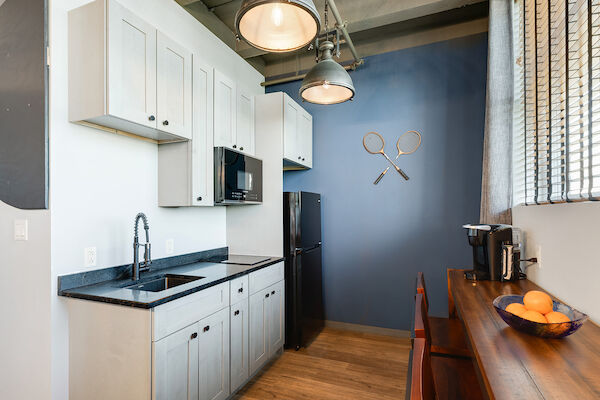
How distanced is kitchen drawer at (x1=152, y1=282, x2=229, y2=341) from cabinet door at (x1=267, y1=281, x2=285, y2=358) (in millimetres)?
658

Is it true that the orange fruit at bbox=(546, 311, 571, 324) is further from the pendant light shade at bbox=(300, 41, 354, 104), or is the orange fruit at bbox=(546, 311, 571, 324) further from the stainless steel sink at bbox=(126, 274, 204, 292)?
the stainless steel sink at bbox=(126, 274, 204, 292)

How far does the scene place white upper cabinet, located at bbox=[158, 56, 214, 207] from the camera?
7.58 ft

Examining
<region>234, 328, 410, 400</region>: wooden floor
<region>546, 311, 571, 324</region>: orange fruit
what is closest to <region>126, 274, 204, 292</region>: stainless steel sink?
<region>234, 328, 410, 400</region>: wooden floor

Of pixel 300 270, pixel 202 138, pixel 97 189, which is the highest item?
pixel 202 138

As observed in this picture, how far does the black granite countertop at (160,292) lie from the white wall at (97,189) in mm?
124

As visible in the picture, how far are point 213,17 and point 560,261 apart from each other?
11.3ft

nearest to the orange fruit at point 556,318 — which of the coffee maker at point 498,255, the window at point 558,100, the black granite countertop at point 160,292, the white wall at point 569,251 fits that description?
the white wall at point 569,251

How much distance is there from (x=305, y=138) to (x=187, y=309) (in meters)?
2.22

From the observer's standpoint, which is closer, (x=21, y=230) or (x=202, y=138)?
(x=21, y=230)

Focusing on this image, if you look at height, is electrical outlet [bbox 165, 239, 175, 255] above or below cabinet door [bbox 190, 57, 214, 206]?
below

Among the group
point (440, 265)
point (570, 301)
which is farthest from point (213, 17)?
point (570, 301)

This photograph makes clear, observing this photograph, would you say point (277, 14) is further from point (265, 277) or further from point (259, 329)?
point (259, 329)

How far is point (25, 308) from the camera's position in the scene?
5.77 feet

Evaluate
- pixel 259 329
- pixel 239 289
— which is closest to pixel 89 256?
pixel 239 289
